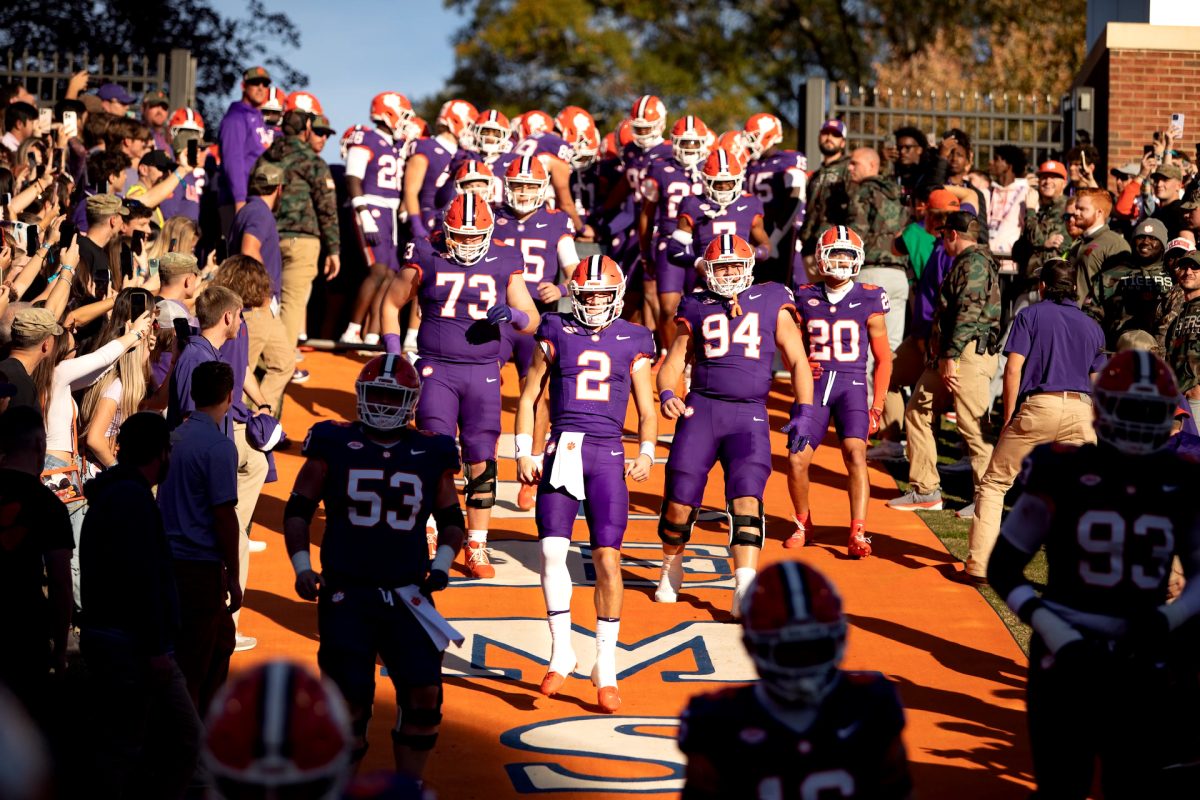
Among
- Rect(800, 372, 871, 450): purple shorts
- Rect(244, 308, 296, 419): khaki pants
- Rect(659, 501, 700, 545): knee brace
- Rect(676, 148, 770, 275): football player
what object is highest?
Rect(676, 148, 770, 275): football player

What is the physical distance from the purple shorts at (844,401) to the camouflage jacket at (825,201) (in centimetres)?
347

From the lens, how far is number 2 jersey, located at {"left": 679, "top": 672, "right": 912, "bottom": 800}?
3922mm

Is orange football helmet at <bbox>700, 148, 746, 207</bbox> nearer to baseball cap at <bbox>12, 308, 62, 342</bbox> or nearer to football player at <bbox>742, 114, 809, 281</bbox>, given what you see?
football player at <bbox>742, 114, 809, 281</bbox>

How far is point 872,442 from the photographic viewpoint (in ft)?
44.1

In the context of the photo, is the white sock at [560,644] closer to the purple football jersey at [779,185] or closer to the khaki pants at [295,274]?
the khaki pants at [295,274]

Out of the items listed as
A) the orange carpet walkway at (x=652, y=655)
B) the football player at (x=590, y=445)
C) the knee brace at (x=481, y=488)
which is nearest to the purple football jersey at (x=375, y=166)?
the orange carpet walkway at (x=652, y=655)

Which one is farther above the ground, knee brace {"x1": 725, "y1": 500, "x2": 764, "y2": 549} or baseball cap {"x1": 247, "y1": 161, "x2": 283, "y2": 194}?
baseball cap {"x1": 247, "y1": 161, "x2": 283, "y2": 194}

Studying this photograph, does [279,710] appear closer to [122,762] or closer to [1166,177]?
[122,762]

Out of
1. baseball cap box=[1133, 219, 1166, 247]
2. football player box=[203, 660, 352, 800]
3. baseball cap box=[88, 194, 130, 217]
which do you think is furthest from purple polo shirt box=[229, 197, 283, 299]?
football player box=[203, 660, 352, 800]

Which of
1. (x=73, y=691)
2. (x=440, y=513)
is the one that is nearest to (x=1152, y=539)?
(x=440, y=513)

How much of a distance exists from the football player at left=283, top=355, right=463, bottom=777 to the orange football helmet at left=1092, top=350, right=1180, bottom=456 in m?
2.61

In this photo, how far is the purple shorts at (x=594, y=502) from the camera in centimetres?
795

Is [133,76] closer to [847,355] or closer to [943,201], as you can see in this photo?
[943,201]

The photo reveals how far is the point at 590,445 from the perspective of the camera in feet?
26.6
